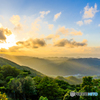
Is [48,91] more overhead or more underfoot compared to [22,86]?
more underfoot

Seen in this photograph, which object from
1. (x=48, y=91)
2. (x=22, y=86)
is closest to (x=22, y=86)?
(x=22, y=86)

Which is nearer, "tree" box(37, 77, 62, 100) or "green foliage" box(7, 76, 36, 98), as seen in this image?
"green foliage" box(7, 76, 36, 98)

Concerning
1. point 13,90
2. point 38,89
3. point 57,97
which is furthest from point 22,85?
point 57,97

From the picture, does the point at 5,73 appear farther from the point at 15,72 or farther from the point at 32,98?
the point at 32,98

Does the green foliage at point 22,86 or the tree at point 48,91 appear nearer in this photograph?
the green foliage at point 22,86

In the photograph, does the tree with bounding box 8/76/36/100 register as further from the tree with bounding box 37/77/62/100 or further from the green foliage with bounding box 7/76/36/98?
the tree with bounding box 37/77/62/100

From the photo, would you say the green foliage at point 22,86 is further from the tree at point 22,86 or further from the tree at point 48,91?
the tree at point 48,91

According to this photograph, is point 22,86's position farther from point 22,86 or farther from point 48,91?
point 48,91

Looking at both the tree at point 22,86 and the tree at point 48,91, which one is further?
the tree at point 48,91

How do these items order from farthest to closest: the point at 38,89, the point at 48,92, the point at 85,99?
the point at 38,89, the point at 48,92, the point at 85,99

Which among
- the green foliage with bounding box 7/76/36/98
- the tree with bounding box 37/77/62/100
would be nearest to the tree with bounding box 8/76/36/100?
the green foliage with bounding box 7/76/36/98

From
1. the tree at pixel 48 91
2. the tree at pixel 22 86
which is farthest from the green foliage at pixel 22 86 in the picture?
the tree at pixel 48 91
